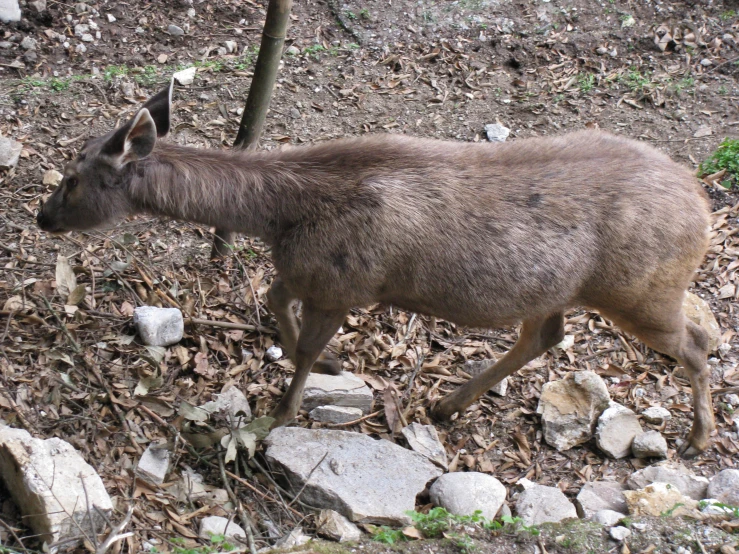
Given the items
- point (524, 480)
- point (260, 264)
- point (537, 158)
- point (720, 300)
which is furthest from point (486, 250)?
point (720, 300)

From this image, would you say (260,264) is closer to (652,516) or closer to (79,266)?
(79,266)

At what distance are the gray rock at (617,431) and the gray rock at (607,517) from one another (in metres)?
1.04

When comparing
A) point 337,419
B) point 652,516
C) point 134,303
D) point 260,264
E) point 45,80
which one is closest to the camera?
point 652,516

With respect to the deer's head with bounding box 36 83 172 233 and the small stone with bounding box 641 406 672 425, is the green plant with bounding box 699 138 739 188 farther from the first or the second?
the deer's head with bounding box 36 83 172 233

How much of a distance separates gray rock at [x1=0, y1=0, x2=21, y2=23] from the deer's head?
13.6 feet

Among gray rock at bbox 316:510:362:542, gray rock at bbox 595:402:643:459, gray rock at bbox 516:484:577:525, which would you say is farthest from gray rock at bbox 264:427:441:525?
gray rock at bbox 595:402:643:459

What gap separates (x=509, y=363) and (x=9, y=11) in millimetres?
6493

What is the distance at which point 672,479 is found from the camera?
5285 millimetres

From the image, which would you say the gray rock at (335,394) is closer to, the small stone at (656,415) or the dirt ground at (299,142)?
the dirt ground at (299,142)

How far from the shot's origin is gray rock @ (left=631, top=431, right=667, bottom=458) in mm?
5621

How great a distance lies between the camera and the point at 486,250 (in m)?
4.93

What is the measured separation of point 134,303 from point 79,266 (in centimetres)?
59

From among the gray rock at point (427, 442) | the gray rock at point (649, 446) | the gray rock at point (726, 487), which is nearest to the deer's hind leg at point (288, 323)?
the gray rock at point (427, 442)

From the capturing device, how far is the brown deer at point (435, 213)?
4.91 m
